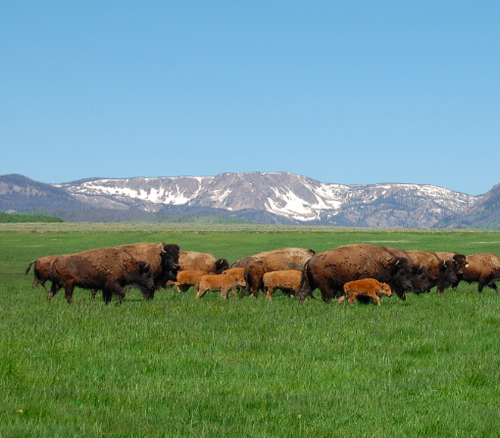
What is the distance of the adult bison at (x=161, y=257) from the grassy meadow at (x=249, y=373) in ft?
25.0

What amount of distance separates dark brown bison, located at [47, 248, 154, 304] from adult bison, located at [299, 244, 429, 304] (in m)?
5.94

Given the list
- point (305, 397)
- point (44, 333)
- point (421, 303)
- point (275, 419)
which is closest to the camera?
point (275, 419)

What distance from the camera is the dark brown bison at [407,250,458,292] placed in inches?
1047

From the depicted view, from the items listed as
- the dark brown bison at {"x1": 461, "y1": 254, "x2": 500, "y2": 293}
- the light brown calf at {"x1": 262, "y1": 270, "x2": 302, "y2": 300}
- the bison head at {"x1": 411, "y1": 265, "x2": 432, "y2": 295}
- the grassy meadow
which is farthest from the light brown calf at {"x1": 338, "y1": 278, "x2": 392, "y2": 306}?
the dark brown bison at {"x1": 461, "y1": 254, "x2": 500, "y2": 293}

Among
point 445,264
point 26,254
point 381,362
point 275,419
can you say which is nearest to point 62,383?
point 275,419

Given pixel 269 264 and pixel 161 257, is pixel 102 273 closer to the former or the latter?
pixel 161 257

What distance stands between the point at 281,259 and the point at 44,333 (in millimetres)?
15466

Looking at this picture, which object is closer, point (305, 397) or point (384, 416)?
point (384, 416)

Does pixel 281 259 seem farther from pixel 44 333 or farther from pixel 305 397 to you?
pixel 305 397

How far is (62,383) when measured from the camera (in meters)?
9.43

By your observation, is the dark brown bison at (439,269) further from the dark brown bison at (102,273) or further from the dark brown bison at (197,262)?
the dark brown bison at (102,273)

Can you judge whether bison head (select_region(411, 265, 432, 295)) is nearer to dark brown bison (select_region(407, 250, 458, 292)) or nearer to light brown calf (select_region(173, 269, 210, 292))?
dark brown bison (select_region(407, 250, 458, 292))

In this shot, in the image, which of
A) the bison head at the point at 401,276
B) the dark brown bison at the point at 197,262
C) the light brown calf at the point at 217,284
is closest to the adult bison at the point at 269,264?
the light brown calf at the point at 217,284

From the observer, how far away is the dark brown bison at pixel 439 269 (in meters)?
26.6
